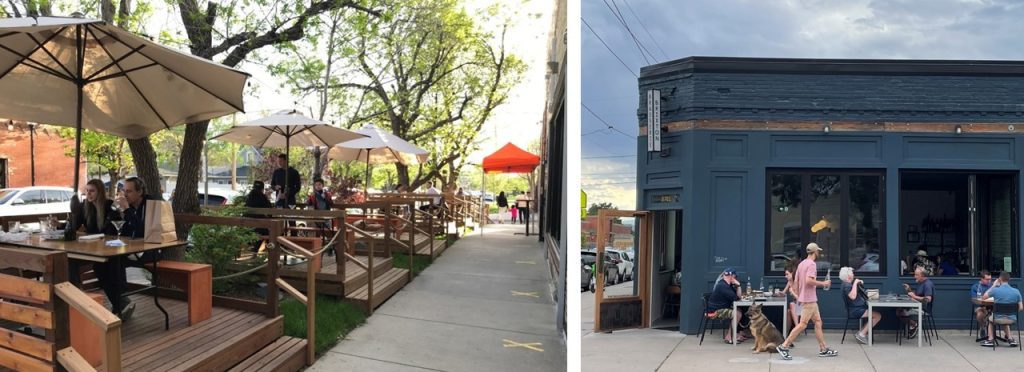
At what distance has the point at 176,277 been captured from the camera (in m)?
5.26

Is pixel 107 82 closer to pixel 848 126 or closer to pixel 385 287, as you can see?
pixel 385 287

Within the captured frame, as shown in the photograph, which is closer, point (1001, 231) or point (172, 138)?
point (1001, 231)

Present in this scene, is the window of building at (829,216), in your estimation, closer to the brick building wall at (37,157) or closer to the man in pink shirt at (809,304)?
the man in pink shirt at (809,304)

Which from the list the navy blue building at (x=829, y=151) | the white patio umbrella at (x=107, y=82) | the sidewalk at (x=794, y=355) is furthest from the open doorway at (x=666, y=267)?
the white patio umbrella at (x=107, y=82)

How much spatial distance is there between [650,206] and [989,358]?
453 cm

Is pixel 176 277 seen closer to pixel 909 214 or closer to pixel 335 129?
pixel 335 129

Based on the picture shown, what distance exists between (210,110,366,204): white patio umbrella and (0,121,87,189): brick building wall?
1422cm

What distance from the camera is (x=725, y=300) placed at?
894cm

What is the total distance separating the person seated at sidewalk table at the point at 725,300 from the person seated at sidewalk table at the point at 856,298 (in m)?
1.49

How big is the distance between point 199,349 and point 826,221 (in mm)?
8665

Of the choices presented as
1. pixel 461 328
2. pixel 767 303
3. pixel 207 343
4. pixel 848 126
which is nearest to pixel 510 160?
pixel 848 126

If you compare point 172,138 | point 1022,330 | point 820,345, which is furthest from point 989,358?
point 172,138

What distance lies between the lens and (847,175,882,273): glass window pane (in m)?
10.0

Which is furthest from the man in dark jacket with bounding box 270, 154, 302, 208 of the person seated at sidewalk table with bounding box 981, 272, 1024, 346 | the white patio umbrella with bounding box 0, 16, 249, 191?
the person seated at sidewalk table with bounding box 981, 272, 1024, 346
